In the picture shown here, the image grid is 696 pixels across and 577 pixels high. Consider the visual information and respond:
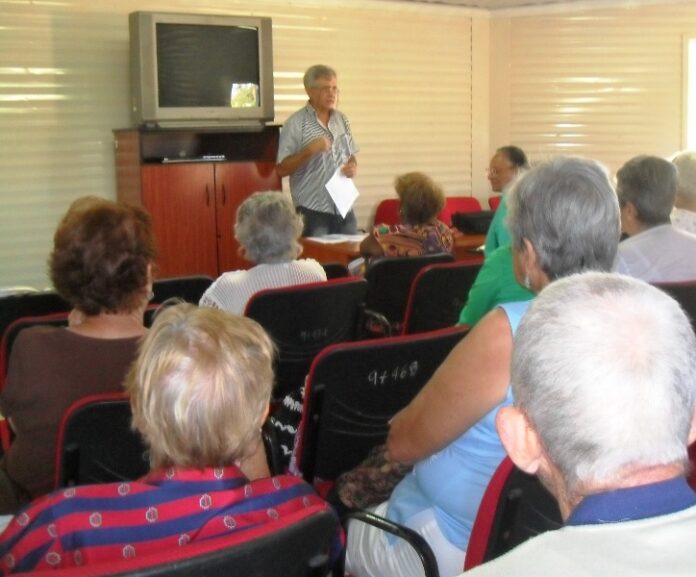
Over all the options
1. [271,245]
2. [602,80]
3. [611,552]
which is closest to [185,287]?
[271,245]

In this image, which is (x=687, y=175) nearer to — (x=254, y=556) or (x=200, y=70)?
(x=254, y=556)

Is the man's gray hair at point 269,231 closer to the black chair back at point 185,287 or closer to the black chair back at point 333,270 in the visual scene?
the black chair back at point 185,287

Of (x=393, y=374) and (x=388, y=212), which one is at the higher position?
(x=388, y=212)

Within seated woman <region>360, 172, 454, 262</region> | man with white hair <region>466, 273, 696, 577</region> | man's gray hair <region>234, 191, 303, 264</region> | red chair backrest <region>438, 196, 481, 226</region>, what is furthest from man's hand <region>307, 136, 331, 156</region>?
man with white hair <region>466, 273, 696, 577</region>

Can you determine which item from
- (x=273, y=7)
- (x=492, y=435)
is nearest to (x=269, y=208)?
(x=492, y=435)

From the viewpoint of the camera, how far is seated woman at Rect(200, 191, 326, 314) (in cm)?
379

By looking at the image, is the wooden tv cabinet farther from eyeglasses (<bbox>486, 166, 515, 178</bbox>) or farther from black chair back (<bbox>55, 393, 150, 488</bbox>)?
black chair back (<bbox>55, 393, 150, 488</bbox>)

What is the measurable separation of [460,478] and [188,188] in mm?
4976

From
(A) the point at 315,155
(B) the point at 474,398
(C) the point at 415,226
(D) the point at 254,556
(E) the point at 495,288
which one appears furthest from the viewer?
(A) the point at 315,155

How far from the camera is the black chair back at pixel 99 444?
2180mm

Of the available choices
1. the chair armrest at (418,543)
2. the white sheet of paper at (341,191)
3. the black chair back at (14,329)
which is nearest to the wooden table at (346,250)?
Answer: the white sheet of paper at (341,191)

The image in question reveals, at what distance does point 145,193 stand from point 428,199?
8.35ft

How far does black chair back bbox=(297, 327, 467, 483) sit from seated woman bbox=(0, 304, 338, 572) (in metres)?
0.74

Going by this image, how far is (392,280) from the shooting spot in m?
4.46
